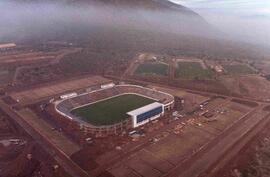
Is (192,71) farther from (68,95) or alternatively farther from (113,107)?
(68,95)

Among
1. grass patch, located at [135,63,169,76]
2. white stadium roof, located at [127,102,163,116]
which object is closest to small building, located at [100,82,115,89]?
grass patch, located at [135,63,169,76]

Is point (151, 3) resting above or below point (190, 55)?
above

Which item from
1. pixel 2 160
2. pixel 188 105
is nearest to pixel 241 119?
pixel 188 105

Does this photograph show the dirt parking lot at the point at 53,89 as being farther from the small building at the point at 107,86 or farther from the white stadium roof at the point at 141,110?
the white stadium roof at the point at 141,110

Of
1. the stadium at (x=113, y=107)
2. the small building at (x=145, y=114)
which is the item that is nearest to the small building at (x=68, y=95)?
the stadium at (x=113, y=107)

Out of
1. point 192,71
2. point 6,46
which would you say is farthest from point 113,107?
point 6,46

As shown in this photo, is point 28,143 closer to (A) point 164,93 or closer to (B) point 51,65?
(A) point 164,93

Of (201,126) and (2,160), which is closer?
(2,160)
